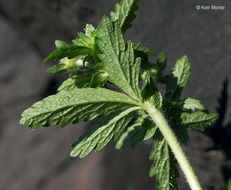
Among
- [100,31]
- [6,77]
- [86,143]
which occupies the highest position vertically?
[6,77]

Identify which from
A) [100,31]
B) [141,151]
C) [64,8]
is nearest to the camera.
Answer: [100,31]

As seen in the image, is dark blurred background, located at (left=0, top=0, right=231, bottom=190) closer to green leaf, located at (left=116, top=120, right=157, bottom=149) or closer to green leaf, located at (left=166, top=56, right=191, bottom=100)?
green leaf, located at (left=166, top=56, right=191, bottom=100)

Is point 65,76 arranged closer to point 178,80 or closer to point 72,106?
point 178,80

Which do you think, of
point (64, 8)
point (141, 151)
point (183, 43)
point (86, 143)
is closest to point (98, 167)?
point (141, 151)

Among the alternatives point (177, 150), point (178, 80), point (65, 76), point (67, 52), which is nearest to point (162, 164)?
point (177, 150)

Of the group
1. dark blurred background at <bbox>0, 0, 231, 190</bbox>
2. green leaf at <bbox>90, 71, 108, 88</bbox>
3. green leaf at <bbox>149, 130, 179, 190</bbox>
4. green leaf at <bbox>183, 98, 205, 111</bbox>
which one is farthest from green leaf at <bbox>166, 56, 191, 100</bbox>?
dark blurred background at <bbox>0, 0, 231, 190</bbox>

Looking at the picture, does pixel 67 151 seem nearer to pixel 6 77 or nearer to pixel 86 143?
pixel 6 77
